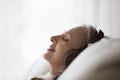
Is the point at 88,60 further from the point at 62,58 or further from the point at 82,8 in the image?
the point at 82,8

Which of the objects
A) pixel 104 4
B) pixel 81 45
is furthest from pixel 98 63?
pixel 104 4

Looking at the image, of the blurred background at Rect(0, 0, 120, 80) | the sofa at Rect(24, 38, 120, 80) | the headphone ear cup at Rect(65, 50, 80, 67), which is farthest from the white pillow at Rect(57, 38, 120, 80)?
the blurred background at Rect(0, 0, 120, 80)

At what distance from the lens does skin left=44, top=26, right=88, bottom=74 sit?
1.36 metres

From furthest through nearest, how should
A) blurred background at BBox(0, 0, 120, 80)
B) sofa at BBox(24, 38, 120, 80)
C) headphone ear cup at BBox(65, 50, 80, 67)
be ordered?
blurred background at BBox(0, 0, 120, 80)
headphone ear cup at BBox(65, 50, 80, 67)
sofa at BBox(24, 38, 120, 80)

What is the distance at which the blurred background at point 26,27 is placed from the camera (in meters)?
2.29

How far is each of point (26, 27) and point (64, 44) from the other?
1.06 meters

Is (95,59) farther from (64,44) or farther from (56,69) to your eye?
(56,69)

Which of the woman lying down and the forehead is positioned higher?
the forehead

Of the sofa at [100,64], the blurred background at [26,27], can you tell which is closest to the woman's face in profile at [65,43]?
the sofa at [100,64]

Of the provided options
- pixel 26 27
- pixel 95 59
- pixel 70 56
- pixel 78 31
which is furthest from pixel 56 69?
pixel 26 27

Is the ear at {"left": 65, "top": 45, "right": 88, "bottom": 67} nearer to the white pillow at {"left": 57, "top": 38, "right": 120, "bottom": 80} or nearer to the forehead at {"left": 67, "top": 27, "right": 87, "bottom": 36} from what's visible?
the forehead at {"left": 67, "top": 27, "right": 87, "bottom": 36}

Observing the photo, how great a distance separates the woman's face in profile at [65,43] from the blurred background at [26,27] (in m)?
0.83

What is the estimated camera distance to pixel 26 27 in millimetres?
2361

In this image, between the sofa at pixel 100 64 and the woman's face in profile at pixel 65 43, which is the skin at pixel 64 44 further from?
the sofa at pixel 100 64
